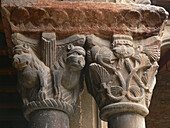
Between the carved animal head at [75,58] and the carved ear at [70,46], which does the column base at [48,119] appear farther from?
the carved ear at [70,46]

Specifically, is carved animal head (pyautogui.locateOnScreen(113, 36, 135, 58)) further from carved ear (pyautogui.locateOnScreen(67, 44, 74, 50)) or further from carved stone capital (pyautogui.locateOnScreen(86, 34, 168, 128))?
carved ear (pyautogui.locateOnScreen(67, 44, 74, 50))

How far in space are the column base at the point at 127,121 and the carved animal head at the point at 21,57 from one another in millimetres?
640

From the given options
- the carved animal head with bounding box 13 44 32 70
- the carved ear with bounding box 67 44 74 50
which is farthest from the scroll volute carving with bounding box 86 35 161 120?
the carved animal head with bounding box 13 44 32 70

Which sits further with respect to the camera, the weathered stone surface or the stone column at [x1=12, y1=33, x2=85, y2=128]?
the weathered stone surface

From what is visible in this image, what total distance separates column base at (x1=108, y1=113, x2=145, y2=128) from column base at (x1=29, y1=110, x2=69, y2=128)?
303 millimetres

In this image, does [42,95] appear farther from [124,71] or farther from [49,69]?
[124,71]

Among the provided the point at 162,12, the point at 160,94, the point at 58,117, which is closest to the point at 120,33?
the point at 162,12

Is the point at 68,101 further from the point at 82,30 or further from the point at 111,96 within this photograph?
the point at 82,30

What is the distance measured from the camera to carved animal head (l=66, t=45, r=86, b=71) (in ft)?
7.70

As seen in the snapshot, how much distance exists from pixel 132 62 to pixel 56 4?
2.04ft

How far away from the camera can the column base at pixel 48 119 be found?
7.45ft

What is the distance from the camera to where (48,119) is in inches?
90.0

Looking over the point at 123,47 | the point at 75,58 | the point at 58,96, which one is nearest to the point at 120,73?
the point at 123,47

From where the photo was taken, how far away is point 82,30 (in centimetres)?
248
